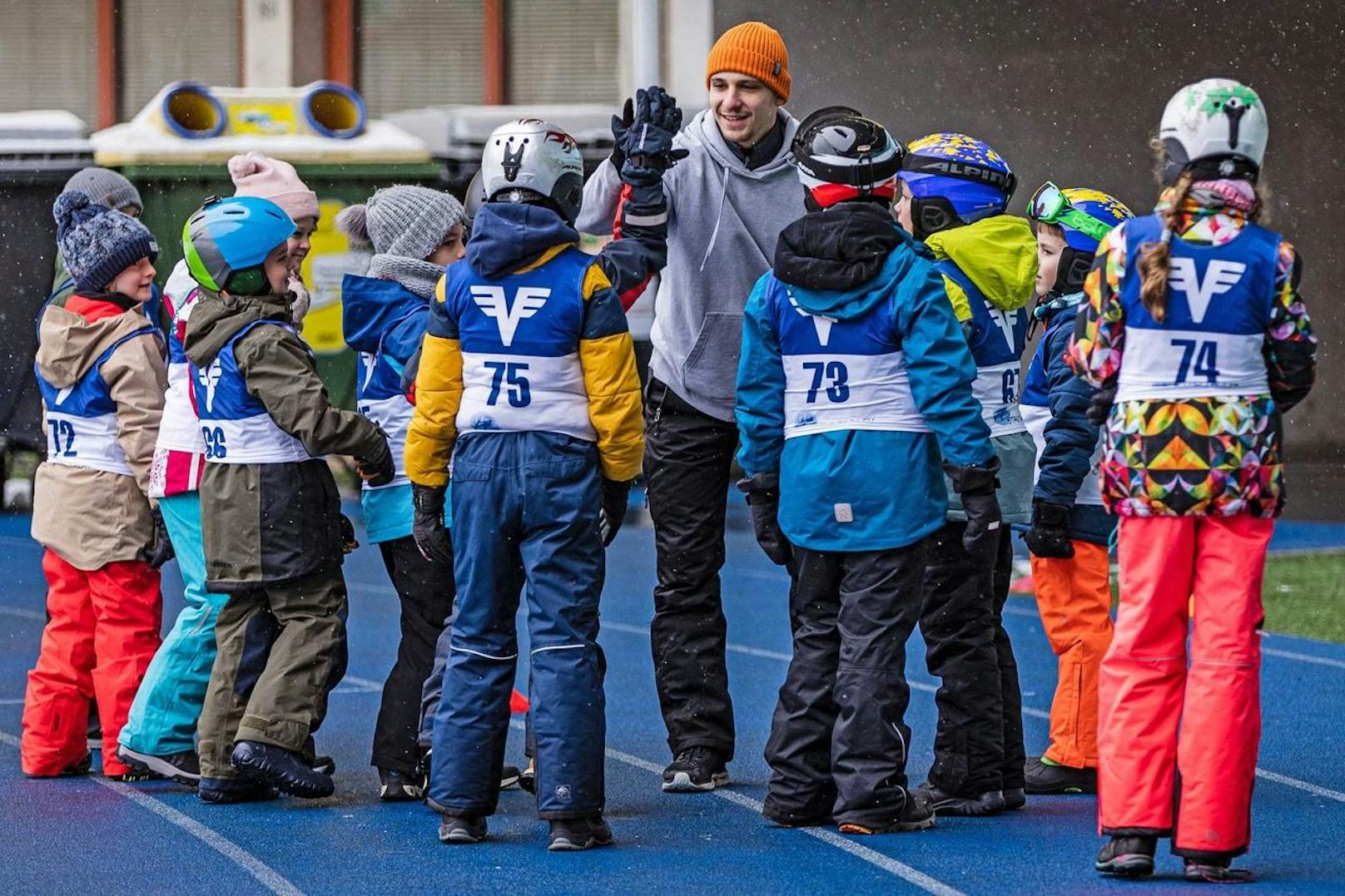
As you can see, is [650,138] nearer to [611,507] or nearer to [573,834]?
[611,507]

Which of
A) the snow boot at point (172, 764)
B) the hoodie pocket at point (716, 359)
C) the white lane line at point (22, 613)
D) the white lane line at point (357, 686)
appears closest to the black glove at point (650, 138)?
the hoodie pocket at point (716, 359)

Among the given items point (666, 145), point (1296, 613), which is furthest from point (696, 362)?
point (1296, 613)

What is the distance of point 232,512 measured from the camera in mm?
6699

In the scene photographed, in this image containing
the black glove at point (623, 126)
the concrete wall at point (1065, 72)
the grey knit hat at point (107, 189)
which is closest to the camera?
the black glove at point (623, 126)

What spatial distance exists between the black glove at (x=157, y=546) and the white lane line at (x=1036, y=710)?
3321 mm

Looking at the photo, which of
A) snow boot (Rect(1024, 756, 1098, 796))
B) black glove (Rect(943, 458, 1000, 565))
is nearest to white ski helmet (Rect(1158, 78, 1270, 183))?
black glove (Rect(943, 458, 1000, 565))

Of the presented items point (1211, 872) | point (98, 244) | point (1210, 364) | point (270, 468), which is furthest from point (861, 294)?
point (98, 244)

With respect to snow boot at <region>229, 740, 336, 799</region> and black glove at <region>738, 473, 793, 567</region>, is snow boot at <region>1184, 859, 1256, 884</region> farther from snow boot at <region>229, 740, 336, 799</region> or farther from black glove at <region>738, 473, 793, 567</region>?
snow boot at <region>229, 740, 336, 799</region>

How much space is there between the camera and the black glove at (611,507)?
243 inches

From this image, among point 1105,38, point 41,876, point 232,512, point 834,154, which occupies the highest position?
point 1105,38

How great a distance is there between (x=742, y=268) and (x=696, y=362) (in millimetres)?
345

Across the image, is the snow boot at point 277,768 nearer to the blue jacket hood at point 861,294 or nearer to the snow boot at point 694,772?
the snow boot at point 694,772

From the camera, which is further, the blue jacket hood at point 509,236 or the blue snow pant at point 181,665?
the blue snow pant at point 181,665

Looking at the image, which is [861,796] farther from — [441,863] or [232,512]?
[232,512]
